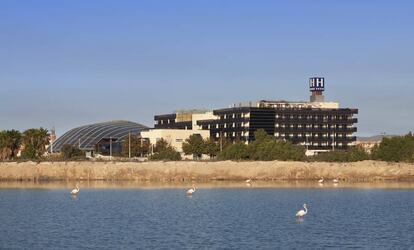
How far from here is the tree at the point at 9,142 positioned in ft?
592

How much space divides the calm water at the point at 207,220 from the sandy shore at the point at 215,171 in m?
40.1

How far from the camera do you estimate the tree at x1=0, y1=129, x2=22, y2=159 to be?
592 feet

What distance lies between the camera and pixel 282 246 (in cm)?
4728

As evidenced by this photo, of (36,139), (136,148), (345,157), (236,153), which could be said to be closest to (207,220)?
(345,157)

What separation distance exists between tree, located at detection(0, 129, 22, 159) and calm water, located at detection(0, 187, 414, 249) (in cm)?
8421

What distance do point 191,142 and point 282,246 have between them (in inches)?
5726

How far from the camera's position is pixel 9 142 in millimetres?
181000

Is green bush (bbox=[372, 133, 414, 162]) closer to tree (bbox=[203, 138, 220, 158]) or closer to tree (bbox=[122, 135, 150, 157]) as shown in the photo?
tree (bbox=[203, 138, 220, 158])

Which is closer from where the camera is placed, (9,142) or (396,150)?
(396,150)

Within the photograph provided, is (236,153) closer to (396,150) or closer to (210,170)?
(210,170)

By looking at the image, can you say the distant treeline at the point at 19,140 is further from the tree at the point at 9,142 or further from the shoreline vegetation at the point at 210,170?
the shoreline vegetation at the point at 210,170

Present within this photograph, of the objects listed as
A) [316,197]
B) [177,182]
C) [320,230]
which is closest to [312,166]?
[177,182]

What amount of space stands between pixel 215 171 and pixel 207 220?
77.6 meters

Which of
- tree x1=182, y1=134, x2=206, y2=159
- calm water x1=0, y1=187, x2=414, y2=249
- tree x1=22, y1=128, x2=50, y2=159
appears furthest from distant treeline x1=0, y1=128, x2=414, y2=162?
calm water x1=0, y1=187, x2=414, y2=249
